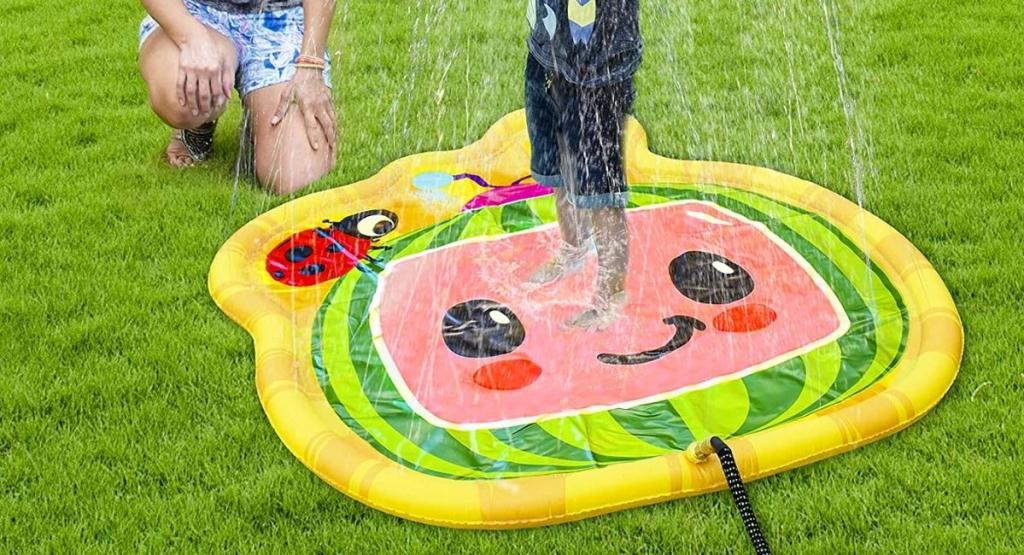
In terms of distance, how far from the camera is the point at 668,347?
280cm

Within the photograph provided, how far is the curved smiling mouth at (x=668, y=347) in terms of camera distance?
276 centimetres

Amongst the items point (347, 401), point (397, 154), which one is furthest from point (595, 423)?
point (397, 154)

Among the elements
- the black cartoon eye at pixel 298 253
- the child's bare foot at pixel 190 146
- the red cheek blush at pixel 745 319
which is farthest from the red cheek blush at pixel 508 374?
the child's bare foot at pixel 190 146

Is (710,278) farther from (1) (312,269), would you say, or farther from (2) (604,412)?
(1) (312,269)

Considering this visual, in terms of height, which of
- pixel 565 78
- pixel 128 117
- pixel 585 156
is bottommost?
pixel 128 117

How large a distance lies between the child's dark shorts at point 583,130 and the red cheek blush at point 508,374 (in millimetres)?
439

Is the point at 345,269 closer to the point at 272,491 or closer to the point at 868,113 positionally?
the point at 272,491

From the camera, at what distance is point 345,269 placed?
3.22m

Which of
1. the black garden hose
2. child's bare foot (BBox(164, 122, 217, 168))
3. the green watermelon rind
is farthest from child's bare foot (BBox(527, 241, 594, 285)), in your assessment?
child's bare foot (BBox(164, 122, 217, 168))

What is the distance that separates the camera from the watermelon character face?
2.66 m

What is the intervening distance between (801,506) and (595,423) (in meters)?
0.50

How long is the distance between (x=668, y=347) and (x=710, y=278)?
0.37 meters

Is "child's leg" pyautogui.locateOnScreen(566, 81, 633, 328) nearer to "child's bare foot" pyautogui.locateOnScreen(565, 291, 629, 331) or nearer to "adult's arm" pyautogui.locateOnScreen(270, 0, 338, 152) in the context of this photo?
"child's bare foot" pyautogui.locateOnScreen(565, 291, 629, 331)

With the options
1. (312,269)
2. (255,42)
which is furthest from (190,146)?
(312,269)
